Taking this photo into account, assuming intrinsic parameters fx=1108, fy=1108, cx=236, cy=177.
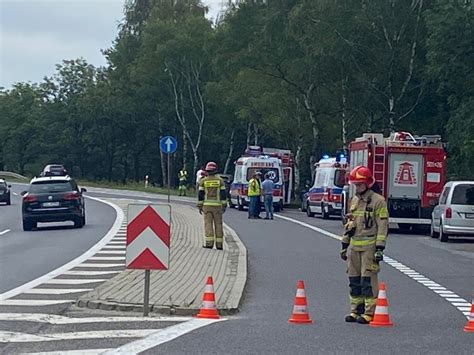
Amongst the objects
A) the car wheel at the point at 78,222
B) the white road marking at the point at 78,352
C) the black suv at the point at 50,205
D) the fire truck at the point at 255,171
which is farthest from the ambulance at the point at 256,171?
the white road marking at the point at 78,352

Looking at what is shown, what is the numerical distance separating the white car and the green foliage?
11.2 metres

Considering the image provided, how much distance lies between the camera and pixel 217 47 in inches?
2699

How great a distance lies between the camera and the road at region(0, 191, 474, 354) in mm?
11141

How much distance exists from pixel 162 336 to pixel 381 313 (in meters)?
2.80

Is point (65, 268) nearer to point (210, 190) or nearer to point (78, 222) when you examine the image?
point (210, 190)

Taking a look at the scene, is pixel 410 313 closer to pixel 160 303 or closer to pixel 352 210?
pixel 352 210

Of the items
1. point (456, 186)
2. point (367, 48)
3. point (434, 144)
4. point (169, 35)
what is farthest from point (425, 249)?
point (169, 35)

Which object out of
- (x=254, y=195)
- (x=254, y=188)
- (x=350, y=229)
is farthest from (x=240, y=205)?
(x=350, y=229)

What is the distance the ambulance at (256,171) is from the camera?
160 feet

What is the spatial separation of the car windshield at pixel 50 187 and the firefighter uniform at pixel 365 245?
68.8 ft

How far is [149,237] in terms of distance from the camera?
1334 cm

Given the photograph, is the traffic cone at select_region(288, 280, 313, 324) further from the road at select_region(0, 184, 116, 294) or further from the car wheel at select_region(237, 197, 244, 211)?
the car wheel at select_region(237, 197, 244, 211)

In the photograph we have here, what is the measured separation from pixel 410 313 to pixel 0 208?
39.3 meters

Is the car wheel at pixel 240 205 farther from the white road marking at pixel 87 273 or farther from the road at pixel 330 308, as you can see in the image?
the white road marking at pixel 87 273
